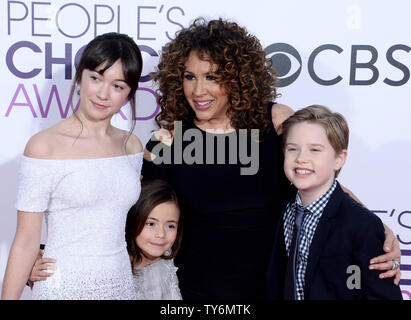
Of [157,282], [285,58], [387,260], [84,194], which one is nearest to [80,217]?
[84,194]

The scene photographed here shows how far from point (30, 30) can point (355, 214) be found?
2.00m

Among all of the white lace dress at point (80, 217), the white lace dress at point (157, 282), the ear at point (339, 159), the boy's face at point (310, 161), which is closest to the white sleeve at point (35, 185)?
the white lace dress at point (80, 217)

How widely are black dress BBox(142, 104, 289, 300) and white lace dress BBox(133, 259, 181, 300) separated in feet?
0.15

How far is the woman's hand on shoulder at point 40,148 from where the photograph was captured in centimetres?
146

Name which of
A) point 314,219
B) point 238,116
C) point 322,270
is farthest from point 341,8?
point 322,270

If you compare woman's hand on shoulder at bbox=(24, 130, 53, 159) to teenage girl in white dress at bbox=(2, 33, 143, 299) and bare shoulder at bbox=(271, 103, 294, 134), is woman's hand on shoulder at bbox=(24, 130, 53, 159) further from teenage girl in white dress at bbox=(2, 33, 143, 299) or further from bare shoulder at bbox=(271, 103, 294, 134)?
bare shoulder at bbox=(271, 103, 294, 134)

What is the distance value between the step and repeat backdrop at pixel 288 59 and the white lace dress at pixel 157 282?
96 centimetres

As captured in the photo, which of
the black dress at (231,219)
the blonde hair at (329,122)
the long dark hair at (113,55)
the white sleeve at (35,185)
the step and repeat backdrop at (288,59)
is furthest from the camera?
the step and repeat backdrop at (288,59)

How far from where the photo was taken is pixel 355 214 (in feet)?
5.00

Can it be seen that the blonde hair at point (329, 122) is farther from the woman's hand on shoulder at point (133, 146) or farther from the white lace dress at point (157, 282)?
the white lace dress at point (157, 282)

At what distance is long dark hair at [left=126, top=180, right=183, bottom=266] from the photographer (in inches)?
72.9

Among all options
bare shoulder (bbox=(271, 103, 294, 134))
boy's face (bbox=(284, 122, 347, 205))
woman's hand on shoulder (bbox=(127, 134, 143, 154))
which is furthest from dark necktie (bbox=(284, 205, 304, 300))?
woman's hand on shoulder (bbox=(127, 134, 143, 154))

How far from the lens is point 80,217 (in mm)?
1516

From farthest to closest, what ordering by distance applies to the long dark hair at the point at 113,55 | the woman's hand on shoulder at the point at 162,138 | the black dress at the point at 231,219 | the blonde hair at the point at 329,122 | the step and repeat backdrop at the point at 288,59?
the step and repeat backdrop at the point at 288,59, the woman's hand on shoulder at the point at 162,138, the black dress at the point at 231,219, the blonde hair at the point at 329,122, the long dark hair at the point at 113,55
